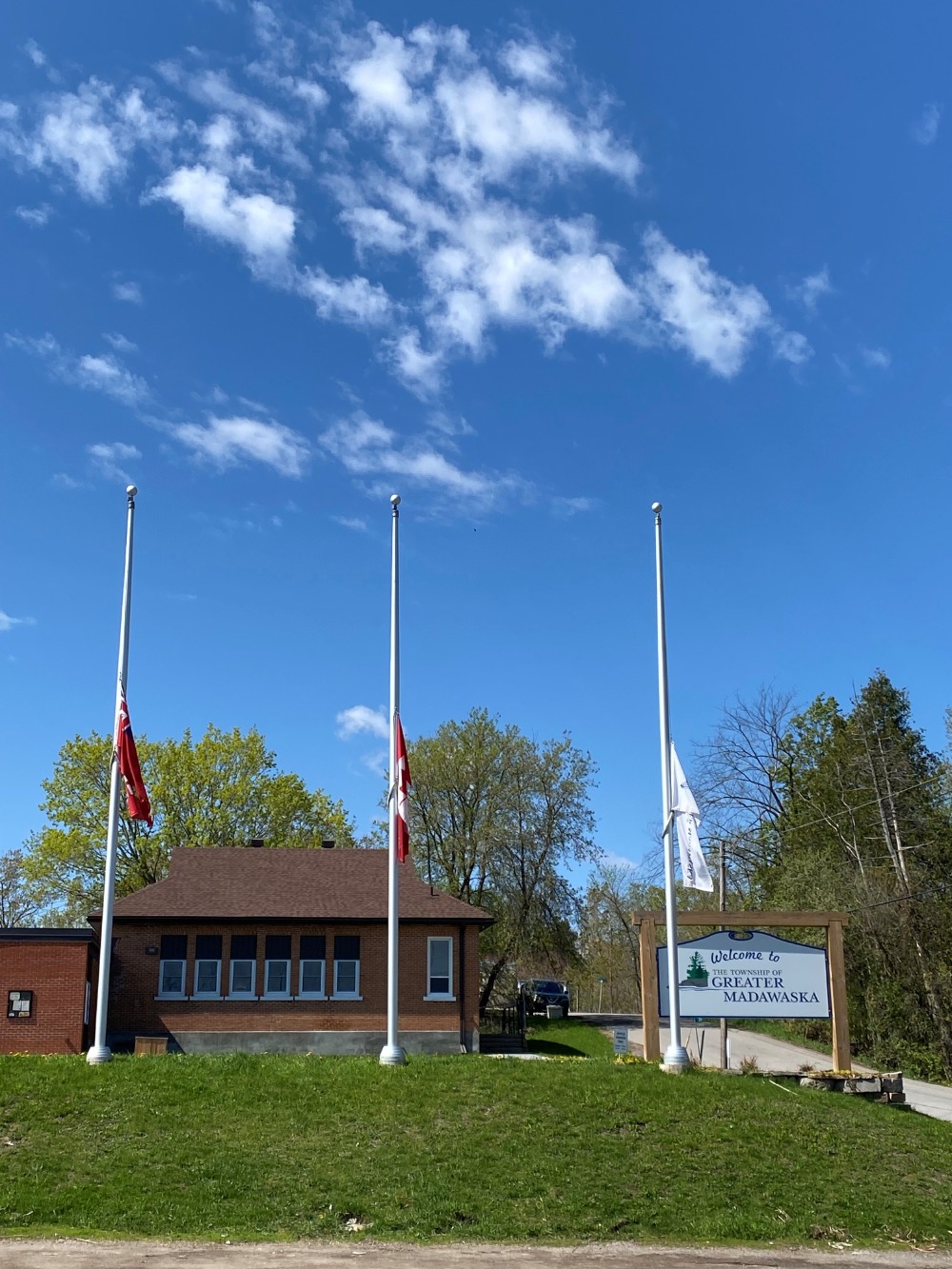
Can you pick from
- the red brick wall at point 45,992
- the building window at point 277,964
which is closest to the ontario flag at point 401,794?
the red brick wall at point 45,992

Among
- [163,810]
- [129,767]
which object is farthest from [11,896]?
[129,767]

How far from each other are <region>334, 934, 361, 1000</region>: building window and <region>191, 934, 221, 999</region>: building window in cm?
325

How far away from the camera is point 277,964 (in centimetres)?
3291

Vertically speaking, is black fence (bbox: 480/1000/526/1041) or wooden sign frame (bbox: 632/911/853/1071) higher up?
wooden sign frame (bbox: 632/911/853/1071)

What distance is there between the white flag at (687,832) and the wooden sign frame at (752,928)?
4.79 ft

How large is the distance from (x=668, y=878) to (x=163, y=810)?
1347 inches

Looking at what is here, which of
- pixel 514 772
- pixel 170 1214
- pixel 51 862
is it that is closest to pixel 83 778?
pixel 51 862

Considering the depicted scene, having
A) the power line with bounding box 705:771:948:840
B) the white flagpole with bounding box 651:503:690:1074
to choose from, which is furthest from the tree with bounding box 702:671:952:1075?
the white flagpole with bounding box 651:503:690:1074

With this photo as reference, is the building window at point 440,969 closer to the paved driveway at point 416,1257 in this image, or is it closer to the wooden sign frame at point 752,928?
the wooden sign frame at point 752,928

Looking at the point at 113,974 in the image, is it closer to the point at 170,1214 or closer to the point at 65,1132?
the point at 65,1132

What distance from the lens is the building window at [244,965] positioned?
32625mm

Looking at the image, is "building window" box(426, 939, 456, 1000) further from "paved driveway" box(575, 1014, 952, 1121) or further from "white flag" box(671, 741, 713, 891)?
"white flag" box(671, 741, 713, 891)

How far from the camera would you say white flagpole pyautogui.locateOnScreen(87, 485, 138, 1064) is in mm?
21453

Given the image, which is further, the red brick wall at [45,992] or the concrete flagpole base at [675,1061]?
the red brick wall at [45,992]
